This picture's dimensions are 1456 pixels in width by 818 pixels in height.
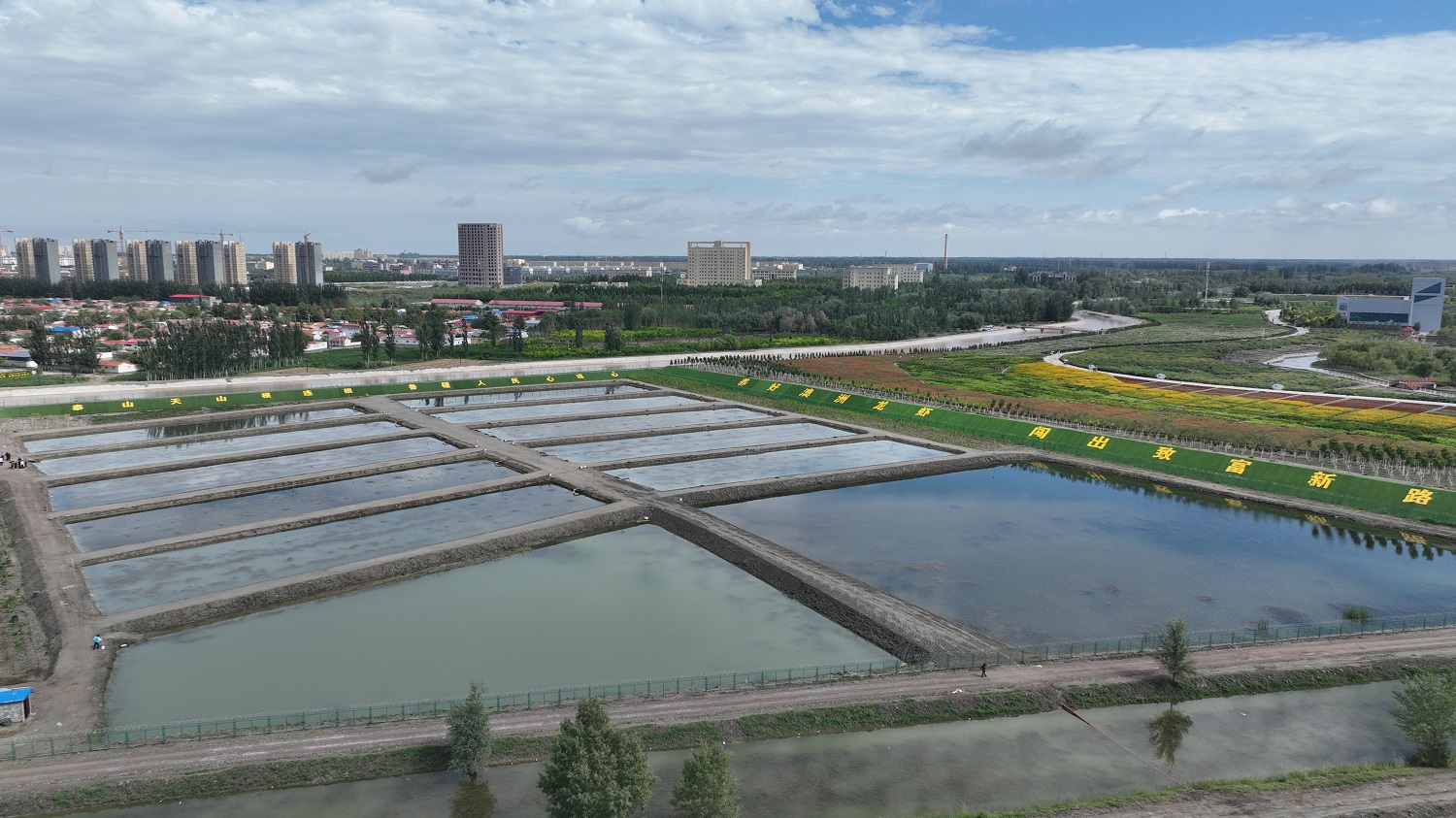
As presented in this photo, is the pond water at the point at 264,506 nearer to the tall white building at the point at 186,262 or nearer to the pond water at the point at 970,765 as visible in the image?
the pond water at the point at 970,765

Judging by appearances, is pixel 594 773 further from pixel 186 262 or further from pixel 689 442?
pixel 186 262

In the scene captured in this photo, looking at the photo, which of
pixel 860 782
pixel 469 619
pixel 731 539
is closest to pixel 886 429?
pixel 731 539

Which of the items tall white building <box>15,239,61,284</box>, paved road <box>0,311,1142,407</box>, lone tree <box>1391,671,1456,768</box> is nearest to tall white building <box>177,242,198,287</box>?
tall white building <box>15,239,61,284</box>

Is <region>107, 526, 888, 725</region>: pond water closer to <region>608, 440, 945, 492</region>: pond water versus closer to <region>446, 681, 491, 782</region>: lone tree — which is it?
<region>446, 681, 491, 782</region>: lone tree

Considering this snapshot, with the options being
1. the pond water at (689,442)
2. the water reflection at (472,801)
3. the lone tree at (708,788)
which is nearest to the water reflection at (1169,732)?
the lone tree at (708,788)

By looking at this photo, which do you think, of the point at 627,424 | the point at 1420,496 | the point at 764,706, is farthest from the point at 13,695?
the point at 1420,496
